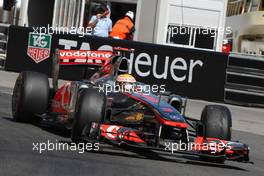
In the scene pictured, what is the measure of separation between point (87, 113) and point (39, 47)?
973cm

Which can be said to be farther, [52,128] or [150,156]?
[52,128]

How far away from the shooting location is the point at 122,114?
10.4 metres

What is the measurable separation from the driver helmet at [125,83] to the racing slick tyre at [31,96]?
3.89 ft

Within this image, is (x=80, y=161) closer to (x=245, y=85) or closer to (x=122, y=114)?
(x=122, y=114)

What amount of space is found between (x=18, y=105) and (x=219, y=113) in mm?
2915

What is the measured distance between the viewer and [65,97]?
37.2 ft

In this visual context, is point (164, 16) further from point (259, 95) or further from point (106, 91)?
point (106, 91)

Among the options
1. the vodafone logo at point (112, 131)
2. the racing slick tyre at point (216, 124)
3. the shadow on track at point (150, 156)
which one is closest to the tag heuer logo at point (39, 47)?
the shadow on track at point (150, 156)

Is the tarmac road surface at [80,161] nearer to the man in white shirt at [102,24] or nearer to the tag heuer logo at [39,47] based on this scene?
the tag heuer logo at [39,47]

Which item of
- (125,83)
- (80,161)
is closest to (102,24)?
(125,83)

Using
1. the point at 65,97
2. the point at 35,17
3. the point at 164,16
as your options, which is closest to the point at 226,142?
the point at 65,97

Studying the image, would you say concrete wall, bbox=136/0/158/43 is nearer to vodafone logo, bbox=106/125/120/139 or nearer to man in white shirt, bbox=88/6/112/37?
man in white shirt, bbox=88/6/112/37

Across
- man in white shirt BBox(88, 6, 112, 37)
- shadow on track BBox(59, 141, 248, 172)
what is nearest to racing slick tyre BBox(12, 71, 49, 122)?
shadow on track BBox(59, 141, 248, 172)

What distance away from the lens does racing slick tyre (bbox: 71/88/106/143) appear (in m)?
9.60
